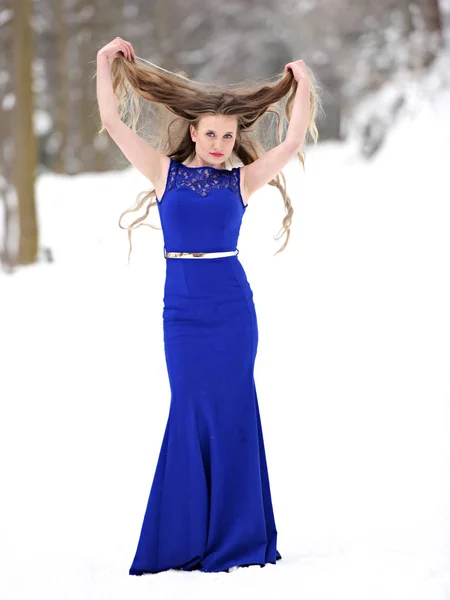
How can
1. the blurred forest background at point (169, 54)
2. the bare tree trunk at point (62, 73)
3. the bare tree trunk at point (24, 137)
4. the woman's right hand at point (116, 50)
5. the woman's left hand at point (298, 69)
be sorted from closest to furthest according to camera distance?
the woman's right hand at point (116, 50) → the woman's left hand at point (298, 69) → the bare tree trunk at point (24, 137) → the blurred forest background at point (169, 54) → the bare tree trunk at point (62, 73)

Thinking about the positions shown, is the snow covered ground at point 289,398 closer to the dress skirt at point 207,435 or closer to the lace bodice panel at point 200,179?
the dress skirt at point 207,435

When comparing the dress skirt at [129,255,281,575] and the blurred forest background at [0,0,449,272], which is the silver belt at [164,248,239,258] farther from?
the blurred forest background at [0,0,449,272]

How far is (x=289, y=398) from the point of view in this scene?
7812 mm

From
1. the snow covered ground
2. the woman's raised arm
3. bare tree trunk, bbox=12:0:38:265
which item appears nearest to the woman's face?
the woman's raised arm

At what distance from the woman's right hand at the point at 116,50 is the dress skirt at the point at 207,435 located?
890 mm

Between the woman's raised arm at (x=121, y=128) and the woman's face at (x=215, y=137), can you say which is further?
the woman's face at (x=215, y=137)

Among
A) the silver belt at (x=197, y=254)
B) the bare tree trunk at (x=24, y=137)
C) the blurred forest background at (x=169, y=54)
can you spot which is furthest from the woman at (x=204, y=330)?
the blurred forest background at (x=169, y=54)

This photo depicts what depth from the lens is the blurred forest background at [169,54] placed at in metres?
12.9

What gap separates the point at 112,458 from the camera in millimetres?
Result: 6434

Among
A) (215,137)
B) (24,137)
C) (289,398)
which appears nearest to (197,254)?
(215,137)

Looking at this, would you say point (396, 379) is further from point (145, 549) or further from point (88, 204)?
point (88, 204)

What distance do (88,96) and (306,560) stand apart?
62.8ft

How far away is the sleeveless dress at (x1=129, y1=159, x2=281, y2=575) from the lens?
4.19 meters

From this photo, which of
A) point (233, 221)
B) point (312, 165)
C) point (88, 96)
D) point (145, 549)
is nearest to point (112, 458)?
point (145, 549)
